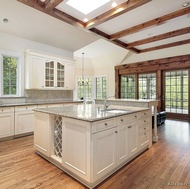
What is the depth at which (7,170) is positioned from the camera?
229cm

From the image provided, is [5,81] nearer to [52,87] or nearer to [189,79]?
[52,87]

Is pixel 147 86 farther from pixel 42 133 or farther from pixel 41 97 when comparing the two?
pixel 42 133

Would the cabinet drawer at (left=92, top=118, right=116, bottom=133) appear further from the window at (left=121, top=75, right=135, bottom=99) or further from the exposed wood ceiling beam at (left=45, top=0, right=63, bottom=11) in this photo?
the window at (left=121, top=75, right=135, bottom=99)

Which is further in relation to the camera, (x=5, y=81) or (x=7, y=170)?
(x=5, y=81)

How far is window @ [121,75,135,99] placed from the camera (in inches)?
300

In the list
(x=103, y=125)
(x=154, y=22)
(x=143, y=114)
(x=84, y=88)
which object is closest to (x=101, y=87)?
(x=84, y=88)

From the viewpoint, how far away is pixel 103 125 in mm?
1980

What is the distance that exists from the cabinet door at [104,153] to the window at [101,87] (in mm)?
6209

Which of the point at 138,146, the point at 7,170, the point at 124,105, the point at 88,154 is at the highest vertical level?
the point at 124,105

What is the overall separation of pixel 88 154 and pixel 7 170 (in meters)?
1.41

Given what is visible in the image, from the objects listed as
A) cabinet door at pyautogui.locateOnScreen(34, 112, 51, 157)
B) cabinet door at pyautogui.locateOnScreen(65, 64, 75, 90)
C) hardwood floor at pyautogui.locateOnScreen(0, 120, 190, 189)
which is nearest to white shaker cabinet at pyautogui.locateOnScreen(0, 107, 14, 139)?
Answer: hardwood floor at pyautogui.locateOnScreen(0, 120, 190, 189)

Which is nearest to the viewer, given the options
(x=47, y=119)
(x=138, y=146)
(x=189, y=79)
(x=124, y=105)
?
(x=47, y=119)

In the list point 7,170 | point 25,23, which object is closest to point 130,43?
point 25,23

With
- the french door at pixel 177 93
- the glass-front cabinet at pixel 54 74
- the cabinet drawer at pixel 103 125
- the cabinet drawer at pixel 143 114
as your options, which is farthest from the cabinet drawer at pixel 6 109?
the french door at pixel 177 93
